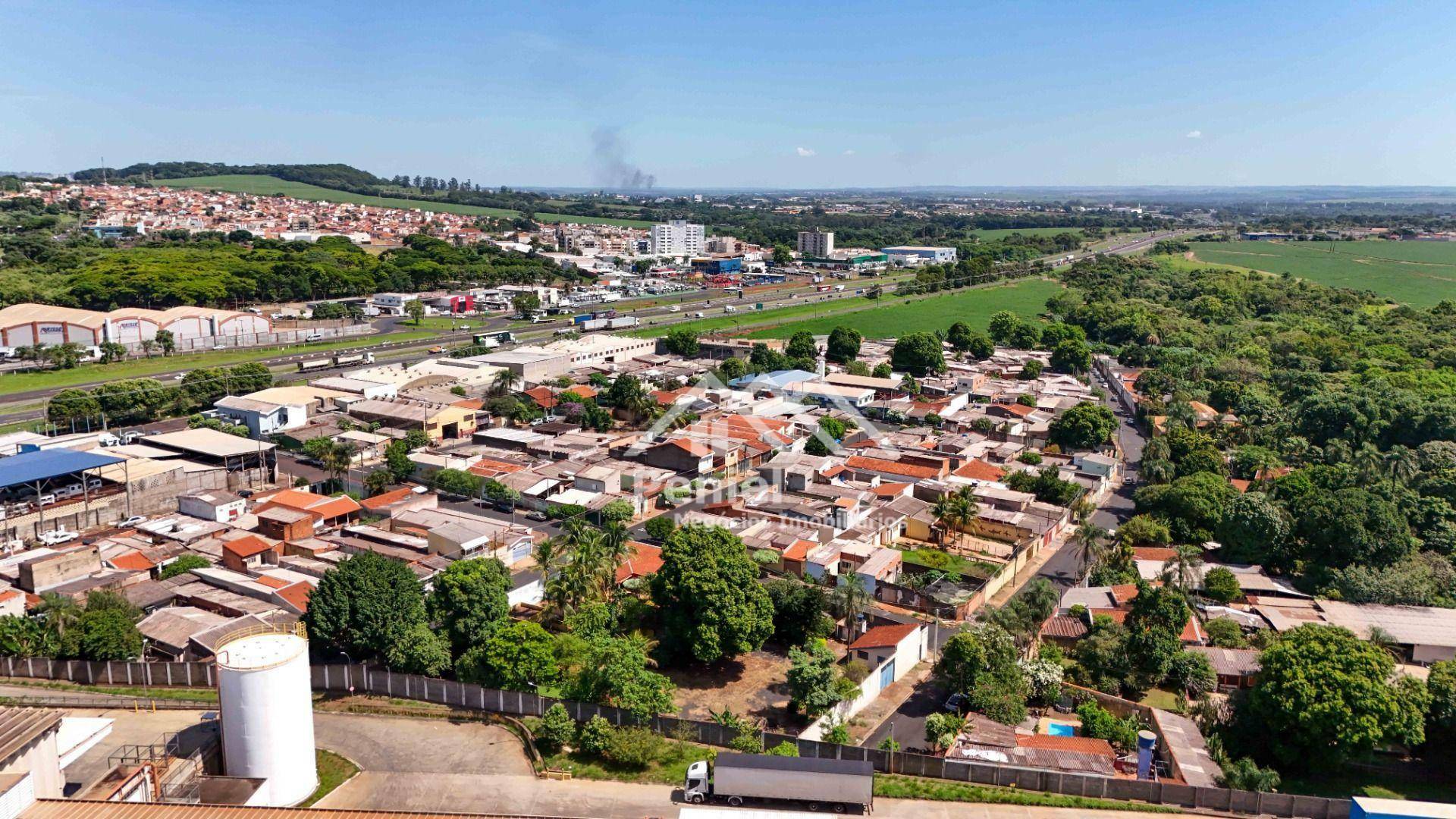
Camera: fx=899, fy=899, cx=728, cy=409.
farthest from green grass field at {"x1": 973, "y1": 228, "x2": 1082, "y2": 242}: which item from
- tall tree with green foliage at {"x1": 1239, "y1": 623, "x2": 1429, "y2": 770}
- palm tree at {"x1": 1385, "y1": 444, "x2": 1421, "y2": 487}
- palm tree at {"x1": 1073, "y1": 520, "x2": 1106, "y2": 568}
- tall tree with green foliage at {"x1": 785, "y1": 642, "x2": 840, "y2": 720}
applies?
tall tree with green foliage at {"x1": 785, "y1": 642, "x2": 840, "y2": 720}

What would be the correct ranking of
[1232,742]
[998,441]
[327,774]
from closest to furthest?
[327,774] → [1232,742] → [998,441]

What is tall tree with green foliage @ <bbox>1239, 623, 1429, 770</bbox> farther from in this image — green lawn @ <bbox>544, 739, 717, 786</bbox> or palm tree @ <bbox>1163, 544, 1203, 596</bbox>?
green lawn @ <bbox>544, 739, 717, 786</bbox>

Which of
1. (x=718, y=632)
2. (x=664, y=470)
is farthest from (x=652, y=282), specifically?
(x=718, y=632)

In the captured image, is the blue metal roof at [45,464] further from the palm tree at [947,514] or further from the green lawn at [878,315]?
the green lawn at [878,315]

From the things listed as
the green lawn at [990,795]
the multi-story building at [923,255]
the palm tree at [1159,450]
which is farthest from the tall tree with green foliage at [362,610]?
the multi-story building at [923,255]

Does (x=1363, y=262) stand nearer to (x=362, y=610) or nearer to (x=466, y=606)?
(x=466, y=606)

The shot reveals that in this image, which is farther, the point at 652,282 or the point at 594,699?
the point at 652,282

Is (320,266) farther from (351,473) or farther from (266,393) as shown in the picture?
(351,473)
